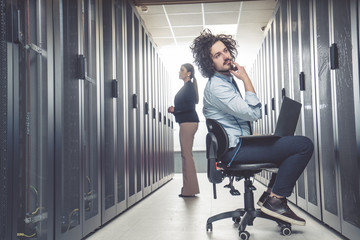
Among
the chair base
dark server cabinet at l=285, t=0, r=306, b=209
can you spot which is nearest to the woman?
dark server cabinet at l=285, t=0, r=306, b=209

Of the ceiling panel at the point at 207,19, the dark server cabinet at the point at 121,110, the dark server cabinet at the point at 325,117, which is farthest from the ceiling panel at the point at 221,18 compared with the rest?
the dark server cabinet at the point at 325,117

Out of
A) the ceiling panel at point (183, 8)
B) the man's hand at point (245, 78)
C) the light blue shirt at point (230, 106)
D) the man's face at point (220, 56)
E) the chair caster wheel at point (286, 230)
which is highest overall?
the ceiling panel at point (183, 8)

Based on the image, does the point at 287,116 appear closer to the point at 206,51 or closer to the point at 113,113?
the point at 206,51

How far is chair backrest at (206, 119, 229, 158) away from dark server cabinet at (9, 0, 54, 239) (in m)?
0.99

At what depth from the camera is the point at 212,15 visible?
20.0 ft

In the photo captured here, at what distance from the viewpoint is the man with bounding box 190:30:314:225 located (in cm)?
220

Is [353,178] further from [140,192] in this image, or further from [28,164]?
[140,192]

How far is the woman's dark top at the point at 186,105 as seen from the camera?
4531mm

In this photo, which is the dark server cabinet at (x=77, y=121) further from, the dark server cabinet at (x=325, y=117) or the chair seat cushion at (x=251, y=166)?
the dark server cabinet at (x=325, y=117)

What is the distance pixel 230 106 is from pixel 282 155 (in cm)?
42

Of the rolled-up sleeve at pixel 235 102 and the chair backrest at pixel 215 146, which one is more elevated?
the rolled-up sleeve at pixel 235 102

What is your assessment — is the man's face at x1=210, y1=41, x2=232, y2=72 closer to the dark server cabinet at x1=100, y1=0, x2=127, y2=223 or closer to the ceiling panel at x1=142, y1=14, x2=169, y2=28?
the dark server cabinet at x1=100, y1=0, x2=127, y2=223

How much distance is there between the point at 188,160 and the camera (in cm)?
445

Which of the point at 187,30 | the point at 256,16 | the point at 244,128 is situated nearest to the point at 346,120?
the point at 244,128
